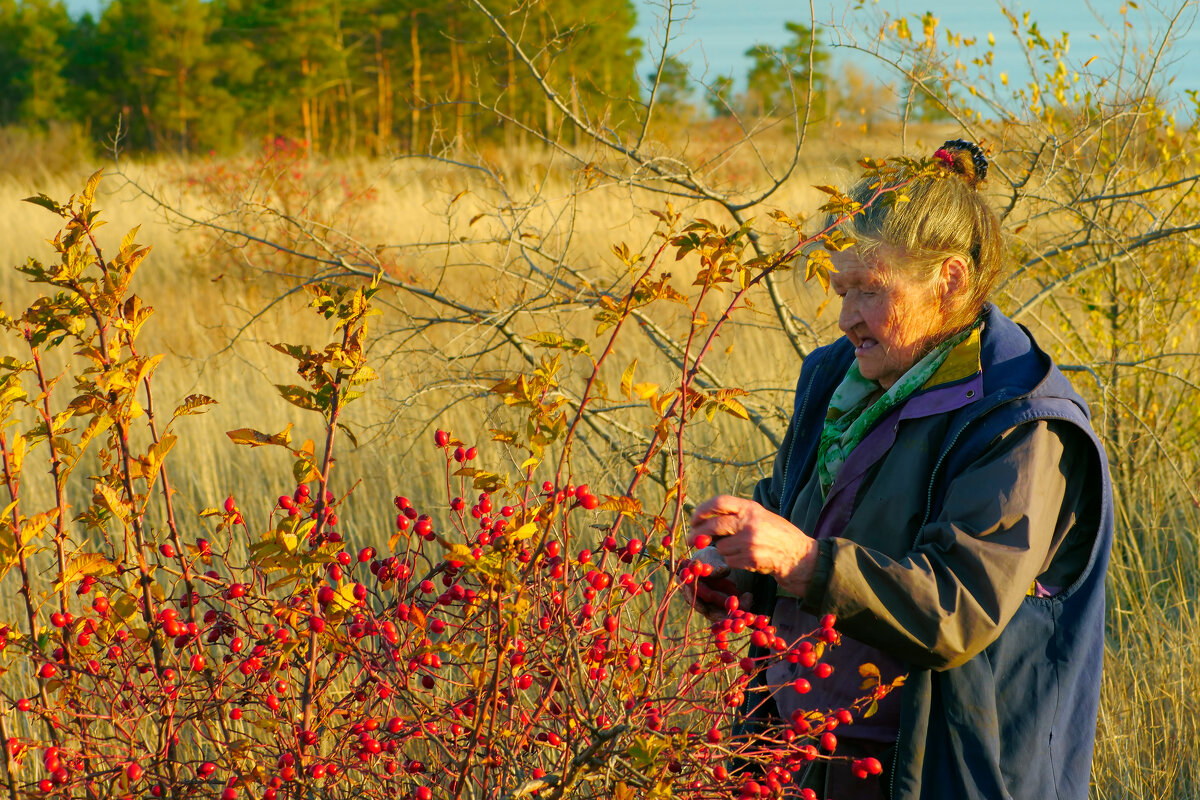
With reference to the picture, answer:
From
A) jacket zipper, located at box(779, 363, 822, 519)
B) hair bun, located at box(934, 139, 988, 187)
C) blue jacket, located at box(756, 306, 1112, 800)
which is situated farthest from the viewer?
jacket zipper, located at box(779, 363, 822, 519)

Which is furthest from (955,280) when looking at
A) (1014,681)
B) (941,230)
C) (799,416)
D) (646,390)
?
(646,390)

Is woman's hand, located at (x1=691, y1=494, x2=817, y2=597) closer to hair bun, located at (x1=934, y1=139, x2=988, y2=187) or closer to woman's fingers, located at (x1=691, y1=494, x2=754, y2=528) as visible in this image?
woman's fingers, located at (x1=691, y1=494, x2=754, y2=528)

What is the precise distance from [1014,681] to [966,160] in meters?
0.93

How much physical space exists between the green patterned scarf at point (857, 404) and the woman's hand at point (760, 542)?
0.37 meters

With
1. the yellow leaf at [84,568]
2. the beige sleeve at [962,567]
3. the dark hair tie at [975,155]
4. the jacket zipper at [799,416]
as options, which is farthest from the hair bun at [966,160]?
the yellow leaf at [84,568]

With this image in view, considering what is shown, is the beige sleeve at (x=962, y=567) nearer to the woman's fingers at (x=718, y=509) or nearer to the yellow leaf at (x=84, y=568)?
the woman's fingers at (x=718, y=509)

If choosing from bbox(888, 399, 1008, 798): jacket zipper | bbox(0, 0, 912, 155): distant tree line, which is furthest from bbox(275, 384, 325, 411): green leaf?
bbox(0, 0, 912, 155): distant tree line

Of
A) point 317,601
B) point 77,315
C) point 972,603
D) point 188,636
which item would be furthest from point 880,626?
point 77,315

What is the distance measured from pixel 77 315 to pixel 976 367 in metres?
1.33

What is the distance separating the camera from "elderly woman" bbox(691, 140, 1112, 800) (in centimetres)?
142

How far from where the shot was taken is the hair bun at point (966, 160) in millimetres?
1827

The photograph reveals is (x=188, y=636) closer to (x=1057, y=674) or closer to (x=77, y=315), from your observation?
(x=77, y=315)

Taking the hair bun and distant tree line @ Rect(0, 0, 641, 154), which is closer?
the hair bun

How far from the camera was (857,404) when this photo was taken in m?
1.87
